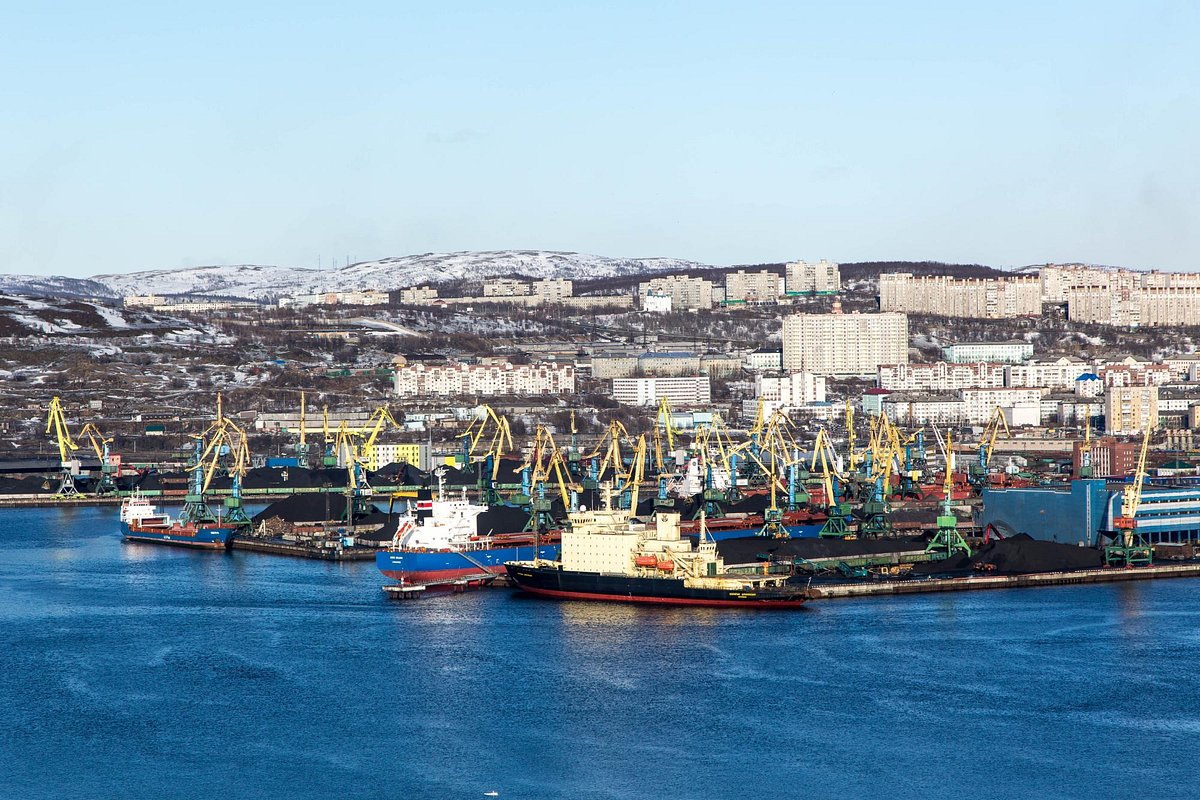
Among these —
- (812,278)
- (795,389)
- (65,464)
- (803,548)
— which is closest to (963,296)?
(812,278)

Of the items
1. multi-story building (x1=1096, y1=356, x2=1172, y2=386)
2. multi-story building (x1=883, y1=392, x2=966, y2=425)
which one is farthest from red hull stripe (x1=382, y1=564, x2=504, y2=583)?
multi-story building (x1=1096, y1=356, x2=1172, y2=386)

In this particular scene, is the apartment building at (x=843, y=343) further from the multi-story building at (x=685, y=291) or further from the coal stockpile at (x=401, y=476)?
the coal stockpile at (x=401, y=476)

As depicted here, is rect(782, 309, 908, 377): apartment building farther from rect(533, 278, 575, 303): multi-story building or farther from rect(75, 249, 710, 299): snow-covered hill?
rect(75, 249, 710, 299): snow-covered hill

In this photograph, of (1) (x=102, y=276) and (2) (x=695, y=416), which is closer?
(2) (x=695, y=416)

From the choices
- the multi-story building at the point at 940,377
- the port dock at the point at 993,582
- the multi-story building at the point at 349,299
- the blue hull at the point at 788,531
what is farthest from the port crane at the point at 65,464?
the multi-story building at the point at 349,299

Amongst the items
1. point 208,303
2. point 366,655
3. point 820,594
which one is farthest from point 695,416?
point 208,303

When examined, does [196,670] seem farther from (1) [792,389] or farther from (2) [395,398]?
(1) [792,389]
